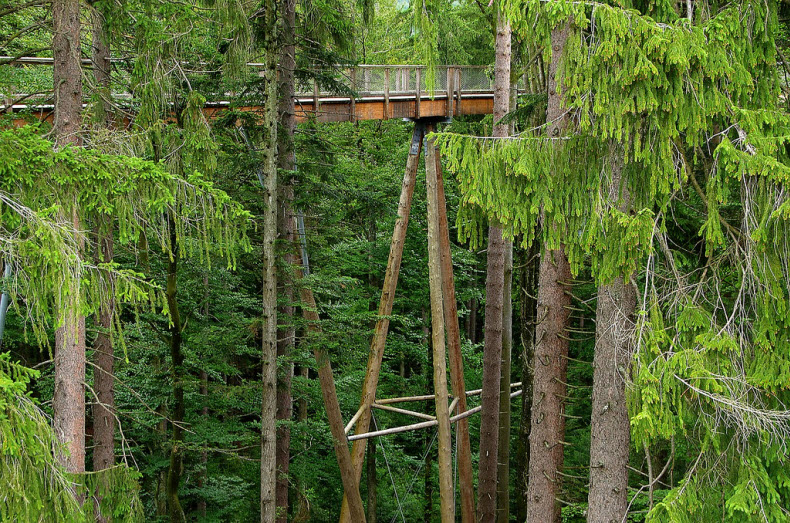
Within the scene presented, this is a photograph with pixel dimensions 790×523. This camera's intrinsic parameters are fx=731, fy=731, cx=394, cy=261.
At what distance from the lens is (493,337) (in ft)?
34.7

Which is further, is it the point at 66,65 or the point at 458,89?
the point at 458,89

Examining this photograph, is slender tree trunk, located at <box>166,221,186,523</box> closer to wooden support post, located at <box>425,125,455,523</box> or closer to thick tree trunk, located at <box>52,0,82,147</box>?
wooden support post, located at <box>425,125,455,523</box>

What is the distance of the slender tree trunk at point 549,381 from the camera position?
23.9ft

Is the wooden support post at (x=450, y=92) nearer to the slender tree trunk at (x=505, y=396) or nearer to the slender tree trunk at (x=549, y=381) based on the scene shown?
the slender tree trunk at (x=505, y=396)

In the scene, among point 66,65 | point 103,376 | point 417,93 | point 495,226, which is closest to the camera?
point 66,65

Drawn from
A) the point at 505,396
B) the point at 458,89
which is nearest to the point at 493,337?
the point at 505,396

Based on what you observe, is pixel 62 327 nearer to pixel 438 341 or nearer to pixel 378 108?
pixel 438 341

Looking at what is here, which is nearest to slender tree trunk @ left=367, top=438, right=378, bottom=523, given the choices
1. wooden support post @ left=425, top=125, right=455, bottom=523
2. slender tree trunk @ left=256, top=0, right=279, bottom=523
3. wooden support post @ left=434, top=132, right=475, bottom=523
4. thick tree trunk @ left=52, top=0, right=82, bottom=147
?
wooden support post @ left=434, top=132, right=475, bottom=523

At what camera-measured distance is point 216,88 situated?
33.4ft

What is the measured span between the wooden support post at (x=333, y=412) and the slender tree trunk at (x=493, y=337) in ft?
6.29

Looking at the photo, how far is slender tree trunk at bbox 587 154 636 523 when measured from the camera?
5.66 m

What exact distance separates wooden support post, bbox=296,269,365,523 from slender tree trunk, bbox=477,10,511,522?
1.92 metres

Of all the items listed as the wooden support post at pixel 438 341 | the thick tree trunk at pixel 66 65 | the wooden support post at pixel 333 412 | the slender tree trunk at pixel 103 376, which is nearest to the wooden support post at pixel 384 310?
the wooden support post at pixel 333 412

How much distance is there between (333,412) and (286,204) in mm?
2899
